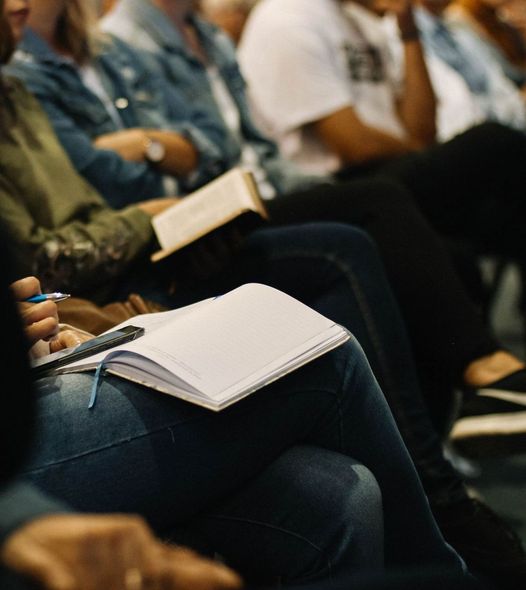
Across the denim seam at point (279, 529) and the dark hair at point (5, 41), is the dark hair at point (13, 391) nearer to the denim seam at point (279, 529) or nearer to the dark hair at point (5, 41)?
the denim seam at point (279, 529)


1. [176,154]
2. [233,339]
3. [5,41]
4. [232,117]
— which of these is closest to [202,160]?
[176,154]

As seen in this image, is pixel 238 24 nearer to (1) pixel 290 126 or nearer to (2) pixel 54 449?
(1) pixel 290 126

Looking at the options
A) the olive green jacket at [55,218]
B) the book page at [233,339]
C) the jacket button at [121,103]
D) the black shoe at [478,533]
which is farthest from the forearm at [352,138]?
the book page at [233,339]

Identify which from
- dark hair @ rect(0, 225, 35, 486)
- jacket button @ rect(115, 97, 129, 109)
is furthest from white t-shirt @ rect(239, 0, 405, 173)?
dark hair @ rect(0, 225, 35, 486)

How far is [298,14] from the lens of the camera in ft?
7.94

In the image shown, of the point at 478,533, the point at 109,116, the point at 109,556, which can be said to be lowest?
the point at 478,533

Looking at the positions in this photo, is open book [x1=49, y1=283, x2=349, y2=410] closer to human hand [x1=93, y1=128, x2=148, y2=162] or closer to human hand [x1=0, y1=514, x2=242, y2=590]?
human hand [x1=0, y1=514, x2=242, y2=590]

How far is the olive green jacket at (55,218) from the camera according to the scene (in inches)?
55.4

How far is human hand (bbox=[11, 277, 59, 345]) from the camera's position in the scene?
1.03 m

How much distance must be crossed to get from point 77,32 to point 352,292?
88 cm

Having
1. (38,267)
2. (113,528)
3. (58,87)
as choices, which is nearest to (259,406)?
(113,528)

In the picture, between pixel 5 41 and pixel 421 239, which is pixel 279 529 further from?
pixel 5 41

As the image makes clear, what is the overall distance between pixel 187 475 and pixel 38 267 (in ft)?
1.81

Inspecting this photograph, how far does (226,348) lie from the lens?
3.14 feet
